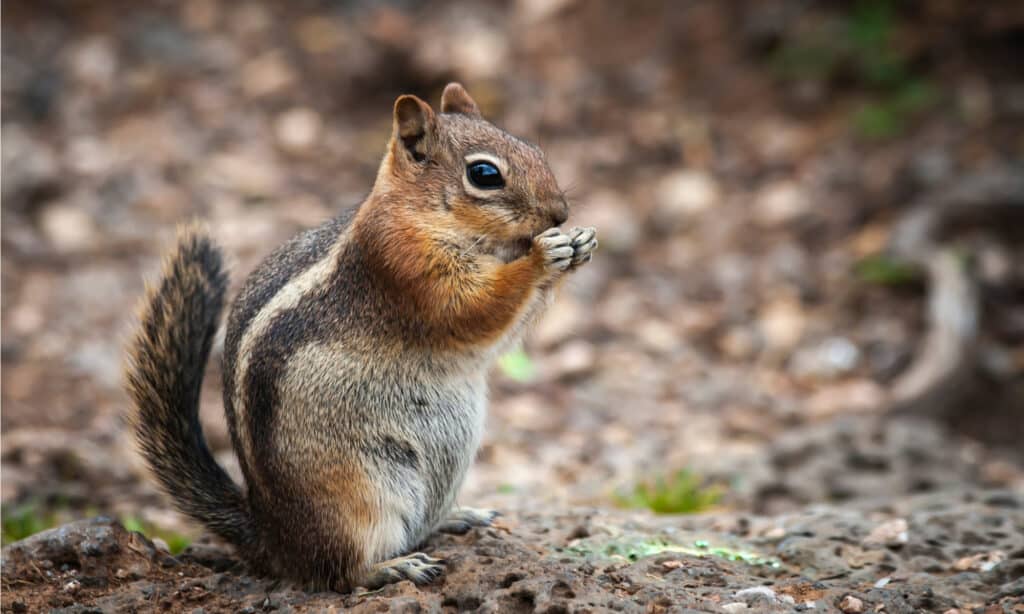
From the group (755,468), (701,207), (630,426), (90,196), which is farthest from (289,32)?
(755,468)

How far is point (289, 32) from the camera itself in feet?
32.8

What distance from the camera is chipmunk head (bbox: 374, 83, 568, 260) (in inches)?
144

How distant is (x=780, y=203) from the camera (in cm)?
876

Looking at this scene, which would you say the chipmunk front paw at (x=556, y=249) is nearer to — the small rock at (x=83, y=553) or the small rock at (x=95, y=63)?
the small rock at (x=83, y=553)

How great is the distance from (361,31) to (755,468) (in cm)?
593

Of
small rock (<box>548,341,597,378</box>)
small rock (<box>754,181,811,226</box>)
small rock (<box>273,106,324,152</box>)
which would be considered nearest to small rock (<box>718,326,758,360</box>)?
small rock (<box>548,341,597,378</box>)

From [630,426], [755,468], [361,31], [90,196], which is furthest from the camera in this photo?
[361,31]

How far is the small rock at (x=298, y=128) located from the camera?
360 inches

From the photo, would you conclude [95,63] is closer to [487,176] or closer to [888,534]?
[487,176]

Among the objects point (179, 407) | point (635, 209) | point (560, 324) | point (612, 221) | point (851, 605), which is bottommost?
point (851, 605)

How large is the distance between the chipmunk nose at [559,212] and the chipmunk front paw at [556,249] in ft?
0.49

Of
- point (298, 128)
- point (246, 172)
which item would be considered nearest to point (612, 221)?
point (298, 128)

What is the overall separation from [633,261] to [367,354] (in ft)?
16.6

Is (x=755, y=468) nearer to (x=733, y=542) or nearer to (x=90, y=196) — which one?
(x=733, y=542)
